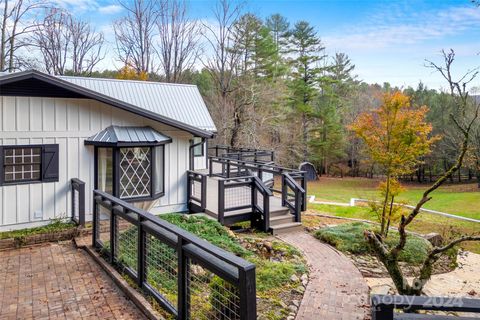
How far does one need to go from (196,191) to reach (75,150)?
3.29 metres

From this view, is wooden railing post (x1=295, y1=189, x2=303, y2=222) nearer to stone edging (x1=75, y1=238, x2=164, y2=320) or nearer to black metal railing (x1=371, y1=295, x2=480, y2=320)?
stone edging (x1=75, y1=238, x2=164, y2=320)

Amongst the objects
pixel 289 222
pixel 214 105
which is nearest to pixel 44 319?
pixel 289 222

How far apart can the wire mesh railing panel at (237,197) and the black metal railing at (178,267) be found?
4107 mm

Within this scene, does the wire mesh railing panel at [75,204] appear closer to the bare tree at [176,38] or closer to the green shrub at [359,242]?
the green shrub at [359,242]

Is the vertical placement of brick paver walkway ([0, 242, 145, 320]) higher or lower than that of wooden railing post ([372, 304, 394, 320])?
lower

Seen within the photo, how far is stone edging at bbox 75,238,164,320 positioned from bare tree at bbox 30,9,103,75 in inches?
886

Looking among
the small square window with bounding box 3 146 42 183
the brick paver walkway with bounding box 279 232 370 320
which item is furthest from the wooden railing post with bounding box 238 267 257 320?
the small square window with bounding box 3 146 42 183

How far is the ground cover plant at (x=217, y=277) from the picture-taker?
141 inches

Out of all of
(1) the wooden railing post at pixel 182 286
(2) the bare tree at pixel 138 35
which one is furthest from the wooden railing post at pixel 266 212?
(2) the bare tree at pixel 138 35

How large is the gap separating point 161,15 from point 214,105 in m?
9.13

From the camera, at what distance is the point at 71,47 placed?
26156 millimetres

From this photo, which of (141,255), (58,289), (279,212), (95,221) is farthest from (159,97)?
(141,255)

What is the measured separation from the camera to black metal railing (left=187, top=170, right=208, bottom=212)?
932 centimetres

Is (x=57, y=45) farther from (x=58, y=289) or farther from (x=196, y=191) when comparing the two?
(x=58, y=289)
